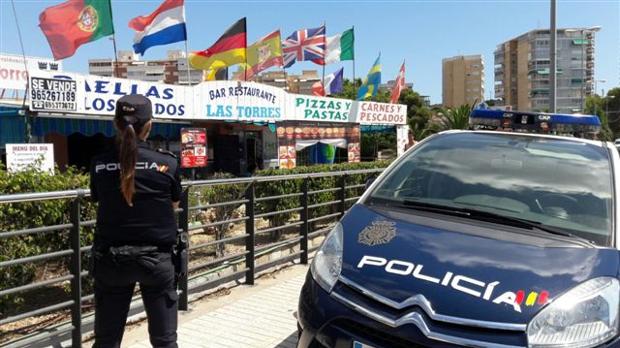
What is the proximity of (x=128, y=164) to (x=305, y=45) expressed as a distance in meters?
21.4

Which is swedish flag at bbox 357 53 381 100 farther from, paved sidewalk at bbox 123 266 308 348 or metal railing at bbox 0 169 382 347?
paved sidewalk at bbox 123 266 308 348

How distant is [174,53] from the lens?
11425 centimetres

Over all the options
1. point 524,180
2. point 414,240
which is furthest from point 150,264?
point 524,180

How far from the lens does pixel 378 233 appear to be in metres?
2.88

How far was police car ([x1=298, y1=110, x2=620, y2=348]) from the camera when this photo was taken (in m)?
2.26

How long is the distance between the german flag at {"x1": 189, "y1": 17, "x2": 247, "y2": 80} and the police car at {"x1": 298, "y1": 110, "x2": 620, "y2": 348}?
47.5 ft

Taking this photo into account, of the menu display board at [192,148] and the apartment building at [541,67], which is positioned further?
the apartment building at [541,67]

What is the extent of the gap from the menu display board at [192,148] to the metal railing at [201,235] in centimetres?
470

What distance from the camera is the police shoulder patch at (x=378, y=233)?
280 cm

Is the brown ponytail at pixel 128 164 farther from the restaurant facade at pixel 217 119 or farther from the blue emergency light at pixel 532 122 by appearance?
the restaurant facade at pixel 217 119

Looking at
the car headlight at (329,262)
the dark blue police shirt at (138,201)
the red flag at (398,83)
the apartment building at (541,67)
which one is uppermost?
the apartment building at (541,67)

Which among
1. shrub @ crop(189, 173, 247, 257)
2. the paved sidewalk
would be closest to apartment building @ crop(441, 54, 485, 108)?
shrub @ crop(189, 173, 247, 257)

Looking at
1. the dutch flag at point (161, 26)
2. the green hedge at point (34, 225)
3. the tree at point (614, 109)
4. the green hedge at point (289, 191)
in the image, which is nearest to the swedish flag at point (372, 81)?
the dutch flag at point (161, 26)

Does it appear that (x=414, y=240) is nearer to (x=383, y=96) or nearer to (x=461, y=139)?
(x=461, y=139)
